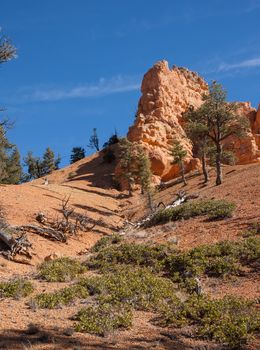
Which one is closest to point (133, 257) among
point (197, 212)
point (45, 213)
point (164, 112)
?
point (197, 212)

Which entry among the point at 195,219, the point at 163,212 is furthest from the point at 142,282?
the point at 163,212

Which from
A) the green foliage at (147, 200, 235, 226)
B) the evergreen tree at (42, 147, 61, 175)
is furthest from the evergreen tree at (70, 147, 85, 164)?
the green foliage at (147, 200, 235, 226)

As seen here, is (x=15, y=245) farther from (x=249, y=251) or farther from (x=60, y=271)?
(x=249, y=251)

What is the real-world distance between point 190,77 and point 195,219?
2846 inches

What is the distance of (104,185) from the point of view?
63.7 metres

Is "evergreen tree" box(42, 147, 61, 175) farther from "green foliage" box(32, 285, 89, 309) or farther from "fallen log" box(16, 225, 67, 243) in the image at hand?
"green foliage" box(32, 285, 89, 309)

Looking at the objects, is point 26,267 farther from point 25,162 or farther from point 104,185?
point 25,162

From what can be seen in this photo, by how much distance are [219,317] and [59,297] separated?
4.34m

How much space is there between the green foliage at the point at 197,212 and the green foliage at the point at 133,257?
17.6 feet

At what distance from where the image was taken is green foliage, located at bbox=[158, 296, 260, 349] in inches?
368

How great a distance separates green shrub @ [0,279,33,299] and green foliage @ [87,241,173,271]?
391 centimetres

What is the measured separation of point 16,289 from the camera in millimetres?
12430

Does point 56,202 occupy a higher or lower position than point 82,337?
higher

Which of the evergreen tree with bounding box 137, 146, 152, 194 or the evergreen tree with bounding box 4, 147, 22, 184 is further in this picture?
the evergreen tree with bounding box 4, 147, 22, 184
